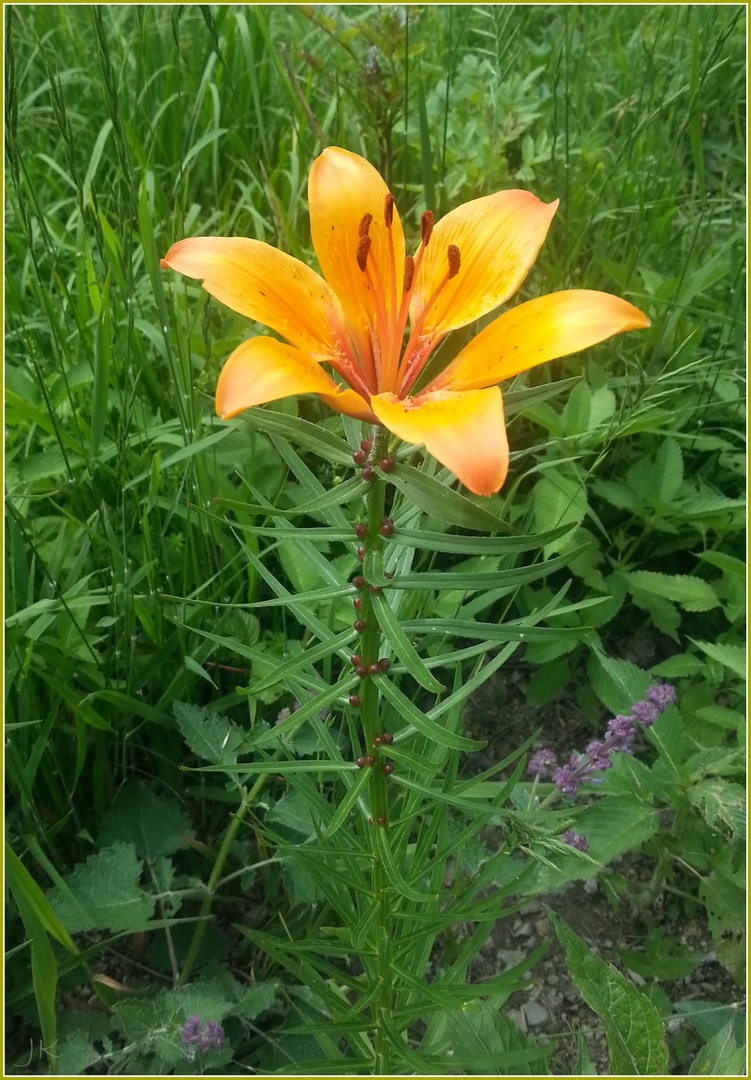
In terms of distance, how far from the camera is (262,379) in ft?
2.05

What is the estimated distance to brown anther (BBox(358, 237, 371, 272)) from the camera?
2.50ft

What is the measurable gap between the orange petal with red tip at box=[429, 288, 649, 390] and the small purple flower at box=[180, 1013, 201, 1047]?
0.94 meters

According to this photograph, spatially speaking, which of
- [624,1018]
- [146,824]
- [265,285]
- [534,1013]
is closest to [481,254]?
[265,285]

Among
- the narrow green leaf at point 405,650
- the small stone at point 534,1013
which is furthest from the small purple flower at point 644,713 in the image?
the narrow green leaf at point 405,650

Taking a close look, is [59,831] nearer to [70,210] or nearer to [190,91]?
[70,210]

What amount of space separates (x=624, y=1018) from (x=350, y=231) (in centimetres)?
95

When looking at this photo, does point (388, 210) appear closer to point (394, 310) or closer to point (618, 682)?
point (394, 310)

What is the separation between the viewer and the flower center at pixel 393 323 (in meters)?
0.81

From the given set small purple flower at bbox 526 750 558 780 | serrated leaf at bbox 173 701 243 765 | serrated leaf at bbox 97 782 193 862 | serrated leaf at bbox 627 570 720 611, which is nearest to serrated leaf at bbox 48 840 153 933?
serrated leaf at bbox 97 782 193 862

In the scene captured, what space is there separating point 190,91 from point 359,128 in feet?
1.64

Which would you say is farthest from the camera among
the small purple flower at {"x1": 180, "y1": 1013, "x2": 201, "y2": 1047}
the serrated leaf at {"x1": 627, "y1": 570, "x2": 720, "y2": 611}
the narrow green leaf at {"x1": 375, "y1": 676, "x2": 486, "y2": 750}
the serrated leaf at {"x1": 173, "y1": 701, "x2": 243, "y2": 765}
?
the serrated leaf at {"x1": 627, "y1": 570, "x2": 720, "y2": 611}

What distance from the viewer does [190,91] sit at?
2.27 m

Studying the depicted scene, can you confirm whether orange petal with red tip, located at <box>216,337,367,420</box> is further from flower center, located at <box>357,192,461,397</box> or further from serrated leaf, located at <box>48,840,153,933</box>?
serrated leaf, located at <box>48,840,153,933</box>

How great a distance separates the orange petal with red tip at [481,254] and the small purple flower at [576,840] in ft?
2.74
